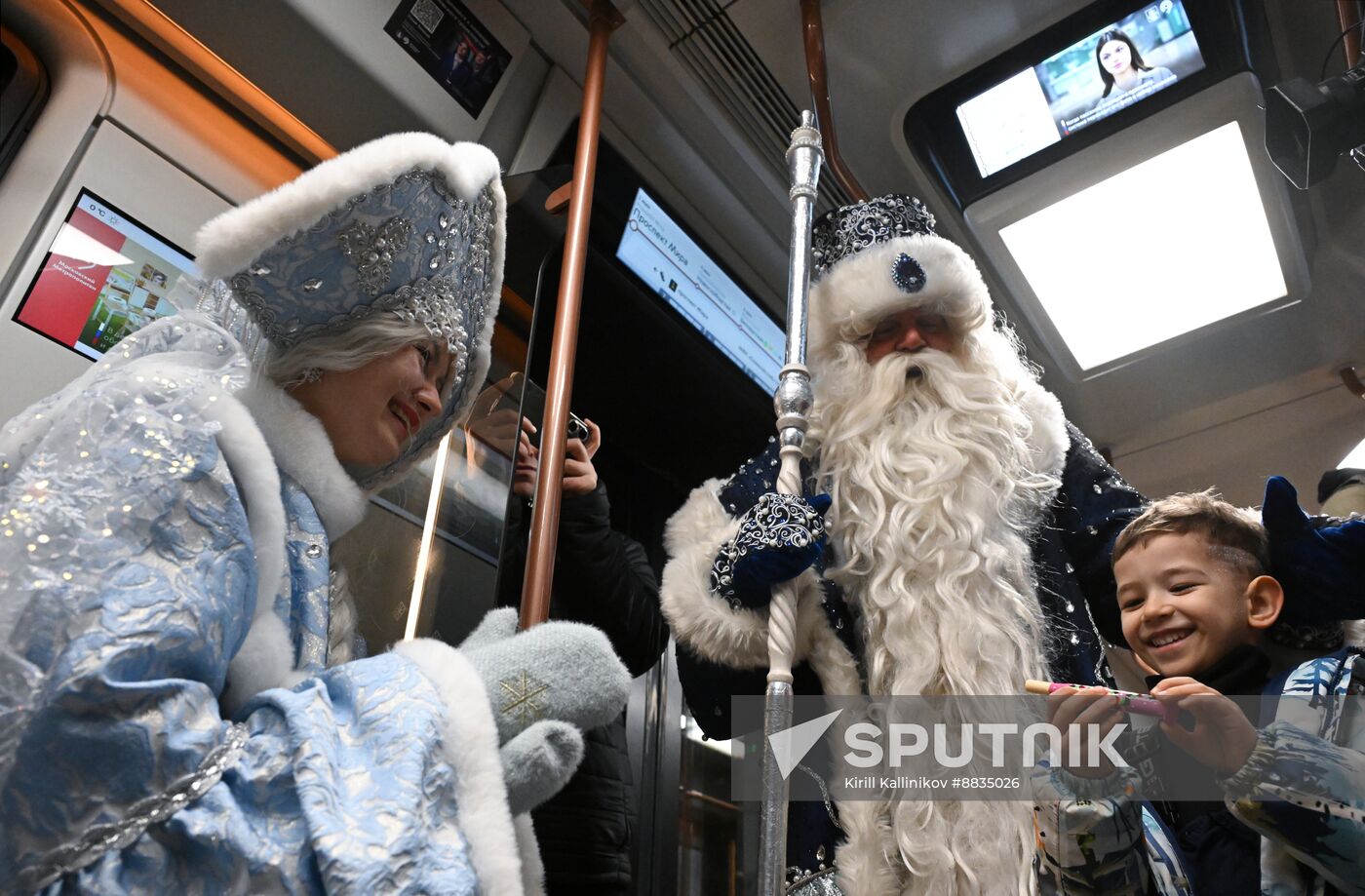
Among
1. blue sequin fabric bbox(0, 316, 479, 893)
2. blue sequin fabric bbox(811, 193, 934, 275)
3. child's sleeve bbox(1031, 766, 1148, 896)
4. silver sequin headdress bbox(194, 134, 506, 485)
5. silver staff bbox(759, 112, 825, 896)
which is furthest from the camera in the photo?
blue sequin fabric bbox(811, 193, 934, 275)

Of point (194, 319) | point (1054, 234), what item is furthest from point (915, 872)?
point (1054, 234)

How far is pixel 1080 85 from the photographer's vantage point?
2146 mm

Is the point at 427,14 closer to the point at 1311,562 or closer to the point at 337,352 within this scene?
the point at 337,352

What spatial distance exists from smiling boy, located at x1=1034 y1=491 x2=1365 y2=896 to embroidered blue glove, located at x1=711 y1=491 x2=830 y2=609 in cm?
43

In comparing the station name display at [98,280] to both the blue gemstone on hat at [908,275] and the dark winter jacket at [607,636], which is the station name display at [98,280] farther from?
the blue gemstone on hat at [908,275]

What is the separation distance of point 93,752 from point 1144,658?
1.10 m

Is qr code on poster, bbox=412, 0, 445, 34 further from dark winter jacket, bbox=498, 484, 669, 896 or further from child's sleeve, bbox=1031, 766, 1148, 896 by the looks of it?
child's sleeve, bbox=1031, 766, 1148, 896

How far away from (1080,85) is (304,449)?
73.3 inches

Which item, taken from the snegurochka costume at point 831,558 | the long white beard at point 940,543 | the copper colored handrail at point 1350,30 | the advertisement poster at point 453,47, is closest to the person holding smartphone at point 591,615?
the snegurochka costume at point 831,558

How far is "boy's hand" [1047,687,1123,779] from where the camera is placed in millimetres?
975

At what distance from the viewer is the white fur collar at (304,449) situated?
3.51ft

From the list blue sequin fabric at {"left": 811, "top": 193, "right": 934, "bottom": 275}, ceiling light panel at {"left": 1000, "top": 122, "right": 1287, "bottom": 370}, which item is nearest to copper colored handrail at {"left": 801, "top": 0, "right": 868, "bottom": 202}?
blue sequin fabric at {"left": 811, "top": 193, "right": 934, "bottom": 275}

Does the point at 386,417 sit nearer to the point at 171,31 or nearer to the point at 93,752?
the point at 93,752

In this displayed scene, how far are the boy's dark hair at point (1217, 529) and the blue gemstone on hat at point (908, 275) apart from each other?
27.5 inches
